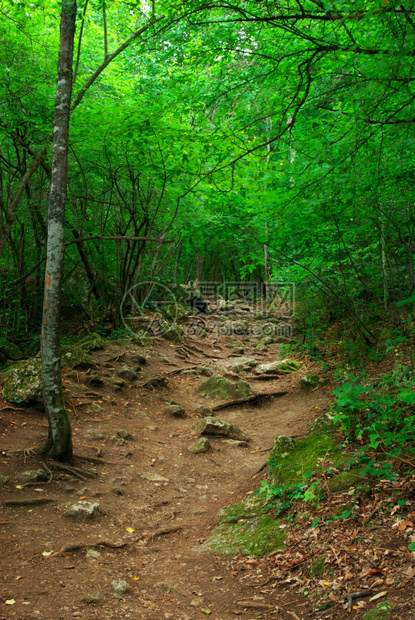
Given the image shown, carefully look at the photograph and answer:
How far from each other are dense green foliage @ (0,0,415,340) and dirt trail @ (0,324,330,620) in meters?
2.77

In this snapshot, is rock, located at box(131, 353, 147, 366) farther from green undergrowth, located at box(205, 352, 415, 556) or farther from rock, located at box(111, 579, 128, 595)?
rock, located at box(111, 579, 128, 595)

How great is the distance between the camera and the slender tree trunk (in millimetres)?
5074

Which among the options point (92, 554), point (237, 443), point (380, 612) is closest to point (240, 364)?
point (237, 443)

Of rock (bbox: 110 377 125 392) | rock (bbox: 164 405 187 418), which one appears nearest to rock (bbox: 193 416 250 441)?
rock (bbox: 164 405 187 418)

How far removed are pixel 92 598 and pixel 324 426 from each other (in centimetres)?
324

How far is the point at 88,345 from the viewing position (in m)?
9.55

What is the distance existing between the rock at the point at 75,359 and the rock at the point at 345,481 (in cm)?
581

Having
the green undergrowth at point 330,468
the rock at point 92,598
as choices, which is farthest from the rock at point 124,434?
the rock at point 92,598

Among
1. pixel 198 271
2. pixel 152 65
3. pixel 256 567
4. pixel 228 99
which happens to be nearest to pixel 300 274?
pixel 228 99

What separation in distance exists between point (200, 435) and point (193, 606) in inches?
161

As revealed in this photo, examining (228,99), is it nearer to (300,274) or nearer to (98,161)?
(300,274)

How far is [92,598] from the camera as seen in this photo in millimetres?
3221

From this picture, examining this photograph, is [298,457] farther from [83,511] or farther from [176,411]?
[176,411]

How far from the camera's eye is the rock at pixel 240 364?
11.4 metres
